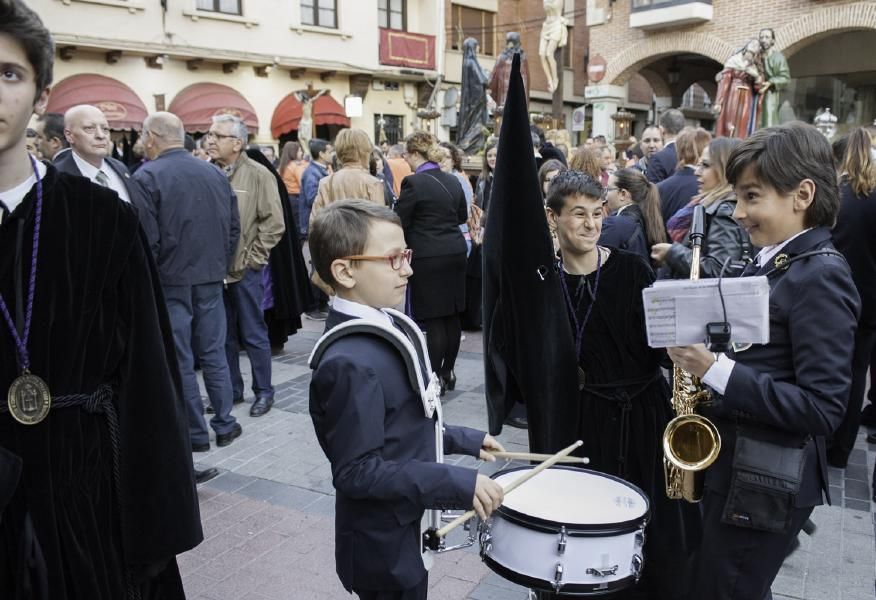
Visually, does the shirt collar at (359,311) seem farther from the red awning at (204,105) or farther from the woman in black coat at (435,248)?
the red awning at (204,105)

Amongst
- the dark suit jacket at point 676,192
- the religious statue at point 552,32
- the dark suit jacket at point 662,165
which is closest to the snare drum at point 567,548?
the dark suit jacket at point 676,192

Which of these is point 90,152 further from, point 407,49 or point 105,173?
point 407,49

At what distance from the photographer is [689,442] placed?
231 cm

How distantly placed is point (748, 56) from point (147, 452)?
36.5 ft

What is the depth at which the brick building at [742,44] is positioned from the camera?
17953mm

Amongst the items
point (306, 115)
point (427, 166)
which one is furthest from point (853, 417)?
point (306, 115)

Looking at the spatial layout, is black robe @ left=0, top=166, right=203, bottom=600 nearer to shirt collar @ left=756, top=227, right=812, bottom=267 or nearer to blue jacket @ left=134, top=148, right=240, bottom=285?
shirt collar @ left=756, top=227, right=812, bottom=267

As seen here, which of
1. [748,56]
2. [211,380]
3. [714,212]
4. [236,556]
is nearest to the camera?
[236,556]

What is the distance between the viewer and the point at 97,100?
17.2 meters

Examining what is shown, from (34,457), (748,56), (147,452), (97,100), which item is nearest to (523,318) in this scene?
(147,452)

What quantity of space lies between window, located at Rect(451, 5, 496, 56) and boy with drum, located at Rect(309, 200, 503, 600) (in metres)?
26.6

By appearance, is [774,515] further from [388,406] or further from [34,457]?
[34,457]

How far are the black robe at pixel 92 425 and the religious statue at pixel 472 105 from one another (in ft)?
33.2

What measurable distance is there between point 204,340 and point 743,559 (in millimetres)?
3863
